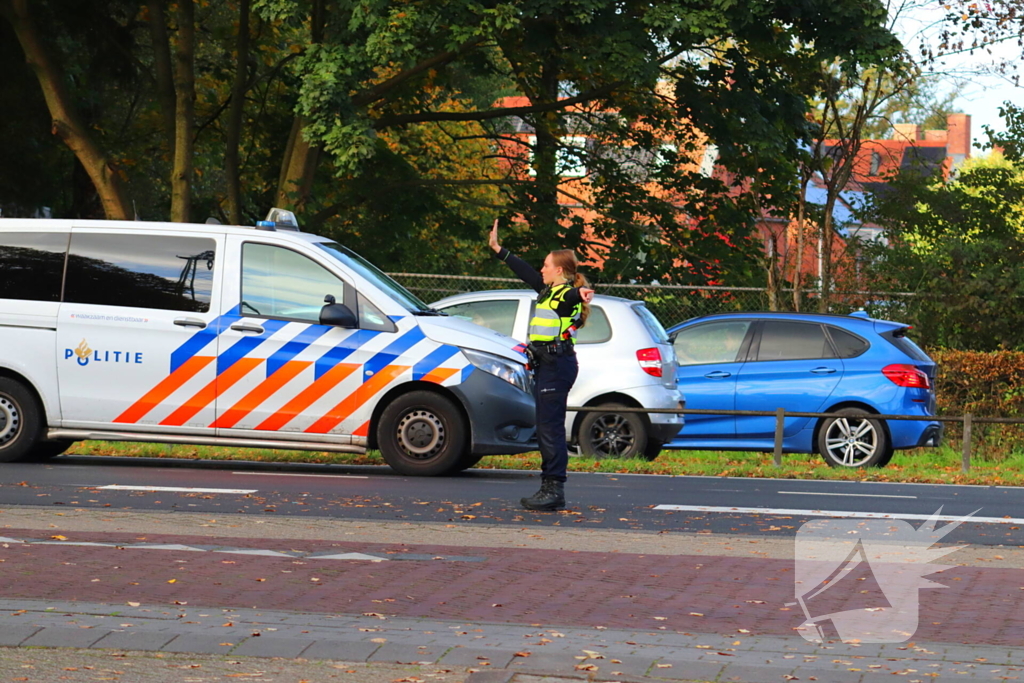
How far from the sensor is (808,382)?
51.8ft

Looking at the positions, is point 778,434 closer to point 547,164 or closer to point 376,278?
point 376,278

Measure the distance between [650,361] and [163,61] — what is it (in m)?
9.10

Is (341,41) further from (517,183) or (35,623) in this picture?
(35,623)

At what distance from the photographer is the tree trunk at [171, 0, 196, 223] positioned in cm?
1936

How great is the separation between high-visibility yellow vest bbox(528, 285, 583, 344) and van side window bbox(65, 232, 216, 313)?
141 inches

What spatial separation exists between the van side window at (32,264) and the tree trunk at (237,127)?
27.2ft

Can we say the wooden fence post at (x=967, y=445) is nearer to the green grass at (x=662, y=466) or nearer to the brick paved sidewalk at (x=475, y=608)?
the green grass at (x=662, y=466)

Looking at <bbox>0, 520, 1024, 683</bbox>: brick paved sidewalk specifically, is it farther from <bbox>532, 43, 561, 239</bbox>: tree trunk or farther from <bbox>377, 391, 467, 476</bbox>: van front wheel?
<bbox>532, 43, 561, 239</bbox>: tree trunk

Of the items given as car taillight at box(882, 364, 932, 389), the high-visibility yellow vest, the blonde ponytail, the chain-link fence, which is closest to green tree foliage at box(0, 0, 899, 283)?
the chain-link fence

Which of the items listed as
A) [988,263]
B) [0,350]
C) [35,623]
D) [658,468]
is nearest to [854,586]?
[35,623]

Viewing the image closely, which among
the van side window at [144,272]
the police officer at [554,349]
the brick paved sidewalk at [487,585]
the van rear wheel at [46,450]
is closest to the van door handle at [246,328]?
the van side window at [144,272]

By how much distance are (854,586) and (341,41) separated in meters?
11.6

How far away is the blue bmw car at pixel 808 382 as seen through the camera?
15.4 meters

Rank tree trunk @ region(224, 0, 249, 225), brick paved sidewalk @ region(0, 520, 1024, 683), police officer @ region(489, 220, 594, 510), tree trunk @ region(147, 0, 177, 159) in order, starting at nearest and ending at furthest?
brick paved sidewalk @ region(0, 520, 1024, 683) → police officer @ region(489, 220, 594, 510) → tree trunk @ region(147, 0, 177, 159) → tree trunk @ region(224, 0, 249, 225)
